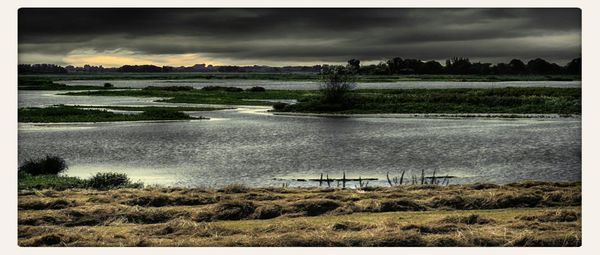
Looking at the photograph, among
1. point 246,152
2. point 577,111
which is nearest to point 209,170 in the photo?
point 246,152

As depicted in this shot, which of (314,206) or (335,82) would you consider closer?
Answer: (314,206)

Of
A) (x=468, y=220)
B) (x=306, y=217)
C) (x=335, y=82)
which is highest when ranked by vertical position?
(x=335, y=82)

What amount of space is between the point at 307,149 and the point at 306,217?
17.3 meters

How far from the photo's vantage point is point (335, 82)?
2327 inches

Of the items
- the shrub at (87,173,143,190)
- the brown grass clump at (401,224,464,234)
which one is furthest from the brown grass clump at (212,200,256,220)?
the shrub at (87,173,143,190)

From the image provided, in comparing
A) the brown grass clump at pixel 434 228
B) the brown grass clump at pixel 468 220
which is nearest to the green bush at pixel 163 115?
the brown grass clump at pixel 468 220

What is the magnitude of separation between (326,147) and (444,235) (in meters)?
20.5

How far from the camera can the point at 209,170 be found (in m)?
26.1

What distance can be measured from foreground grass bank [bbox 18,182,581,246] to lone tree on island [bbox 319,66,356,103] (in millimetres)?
40416

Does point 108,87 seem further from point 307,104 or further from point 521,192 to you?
point 521,192

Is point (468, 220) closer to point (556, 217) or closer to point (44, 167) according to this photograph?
point (556, 217)

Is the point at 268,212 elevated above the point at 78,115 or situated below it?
below

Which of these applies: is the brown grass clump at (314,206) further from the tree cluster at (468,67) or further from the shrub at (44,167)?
the shrub at (44,167)

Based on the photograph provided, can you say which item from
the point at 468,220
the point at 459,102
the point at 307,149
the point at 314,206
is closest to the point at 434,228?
the point at 468,220
